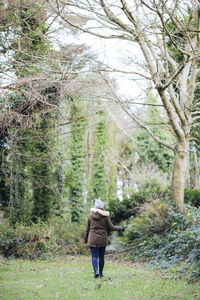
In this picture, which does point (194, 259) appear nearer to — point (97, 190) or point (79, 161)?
point (79, 161)

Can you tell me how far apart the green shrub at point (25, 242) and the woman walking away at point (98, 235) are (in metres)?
4.19

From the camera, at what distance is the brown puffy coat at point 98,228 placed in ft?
22.7

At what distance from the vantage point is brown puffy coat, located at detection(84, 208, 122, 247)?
22.7 feet

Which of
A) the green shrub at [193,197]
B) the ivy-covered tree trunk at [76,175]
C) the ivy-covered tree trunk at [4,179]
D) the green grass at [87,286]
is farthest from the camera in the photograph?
the ivy-covered tree trunk at [76,175]

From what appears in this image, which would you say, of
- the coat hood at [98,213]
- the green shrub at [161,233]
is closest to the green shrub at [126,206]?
the green shrub at [161,233]

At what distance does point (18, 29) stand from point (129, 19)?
4061mm

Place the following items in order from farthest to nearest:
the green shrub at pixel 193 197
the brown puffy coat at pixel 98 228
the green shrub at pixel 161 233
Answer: the green shrub at pixel 193 197 < the green shrub at pixel 161 233 < the brown puffy coat at pixel 98 228

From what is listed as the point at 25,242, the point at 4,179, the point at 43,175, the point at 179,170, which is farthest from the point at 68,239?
the point at 179,170

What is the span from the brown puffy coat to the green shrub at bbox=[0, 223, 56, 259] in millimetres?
4192

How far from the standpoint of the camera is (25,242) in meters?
10.9


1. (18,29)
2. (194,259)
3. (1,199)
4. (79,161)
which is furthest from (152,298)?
(79,161)

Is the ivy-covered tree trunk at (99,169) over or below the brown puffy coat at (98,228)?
over

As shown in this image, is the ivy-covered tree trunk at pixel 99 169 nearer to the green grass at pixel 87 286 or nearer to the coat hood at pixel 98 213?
the green grass at pixel 87 286

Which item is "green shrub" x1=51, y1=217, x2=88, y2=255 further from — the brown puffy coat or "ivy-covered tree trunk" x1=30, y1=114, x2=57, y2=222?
the brown puffy coat
